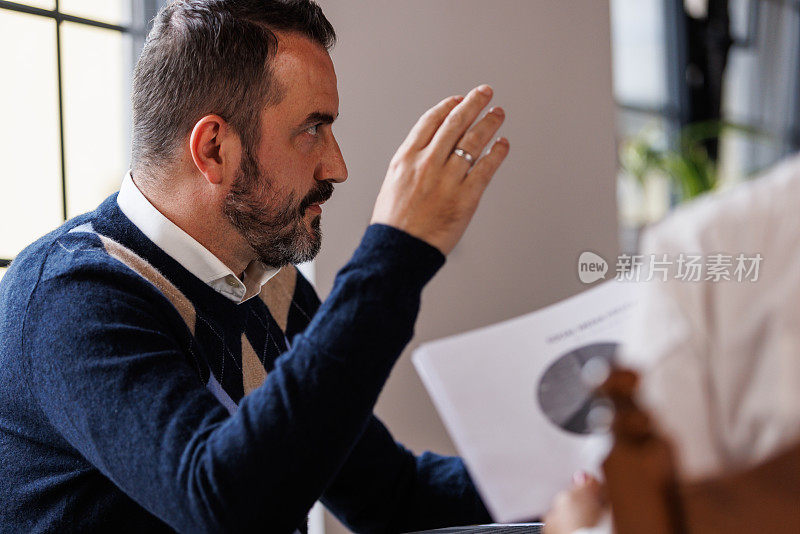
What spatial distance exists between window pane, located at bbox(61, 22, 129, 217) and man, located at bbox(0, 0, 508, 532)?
61 centimetres

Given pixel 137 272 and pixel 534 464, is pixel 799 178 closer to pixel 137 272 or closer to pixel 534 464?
pixel 534 464

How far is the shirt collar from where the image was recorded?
1168mm

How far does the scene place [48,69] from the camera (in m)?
1.77

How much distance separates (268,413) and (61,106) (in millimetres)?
1224

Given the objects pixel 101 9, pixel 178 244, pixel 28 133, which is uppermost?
pixel 101 9

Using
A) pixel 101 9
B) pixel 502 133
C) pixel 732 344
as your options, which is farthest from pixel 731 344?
pixel 502 133

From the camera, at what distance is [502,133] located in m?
2.39

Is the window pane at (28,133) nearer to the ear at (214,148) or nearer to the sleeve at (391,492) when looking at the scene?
the ear at (214,148)

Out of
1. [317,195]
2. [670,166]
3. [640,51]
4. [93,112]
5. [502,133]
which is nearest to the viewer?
[317,195]

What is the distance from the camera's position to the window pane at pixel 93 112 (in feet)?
5.92

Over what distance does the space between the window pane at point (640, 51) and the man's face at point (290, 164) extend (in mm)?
2677

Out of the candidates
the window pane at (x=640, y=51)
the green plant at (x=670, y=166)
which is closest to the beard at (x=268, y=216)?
the green plant at (x=670, y=166)

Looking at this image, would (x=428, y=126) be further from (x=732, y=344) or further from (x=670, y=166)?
(x=670, y=166)

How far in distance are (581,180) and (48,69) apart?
1.53 metres
